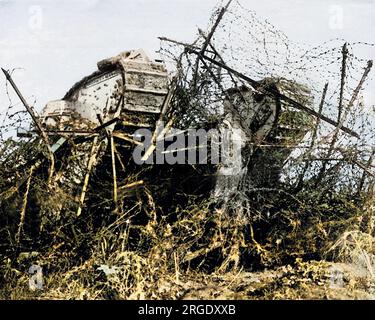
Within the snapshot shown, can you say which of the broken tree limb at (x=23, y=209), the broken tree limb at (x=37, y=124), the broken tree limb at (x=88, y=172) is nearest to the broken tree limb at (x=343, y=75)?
the broken tree limb at (x=88, y=172)

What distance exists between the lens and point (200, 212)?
6992 mm

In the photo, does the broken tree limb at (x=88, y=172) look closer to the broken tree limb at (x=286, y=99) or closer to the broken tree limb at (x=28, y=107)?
the broken tree limb at (x=28, y=107)

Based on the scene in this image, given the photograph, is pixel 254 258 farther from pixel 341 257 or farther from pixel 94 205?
pixel 94 205

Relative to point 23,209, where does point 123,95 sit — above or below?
above

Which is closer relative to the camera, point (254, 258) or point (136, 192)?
point (136, 192)

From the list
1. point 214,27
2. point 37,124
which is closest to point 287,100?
point 214,27

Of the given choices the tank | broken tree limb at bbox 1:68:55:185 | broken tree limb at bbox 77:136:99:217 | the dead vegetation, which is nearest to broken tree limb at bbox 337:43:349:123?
the dead vegetation

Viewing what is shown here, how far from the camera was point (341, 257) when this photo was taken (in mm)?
7324

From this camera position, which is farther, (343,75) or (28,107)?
(343,75)

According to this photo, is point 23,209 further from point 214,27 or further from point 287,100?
point 287,100

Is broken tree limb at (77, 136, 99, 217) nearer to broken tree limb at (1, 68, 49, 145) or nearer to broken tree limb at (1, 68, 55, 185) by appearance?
broken tree limb at (1, 68, 55, 185)
